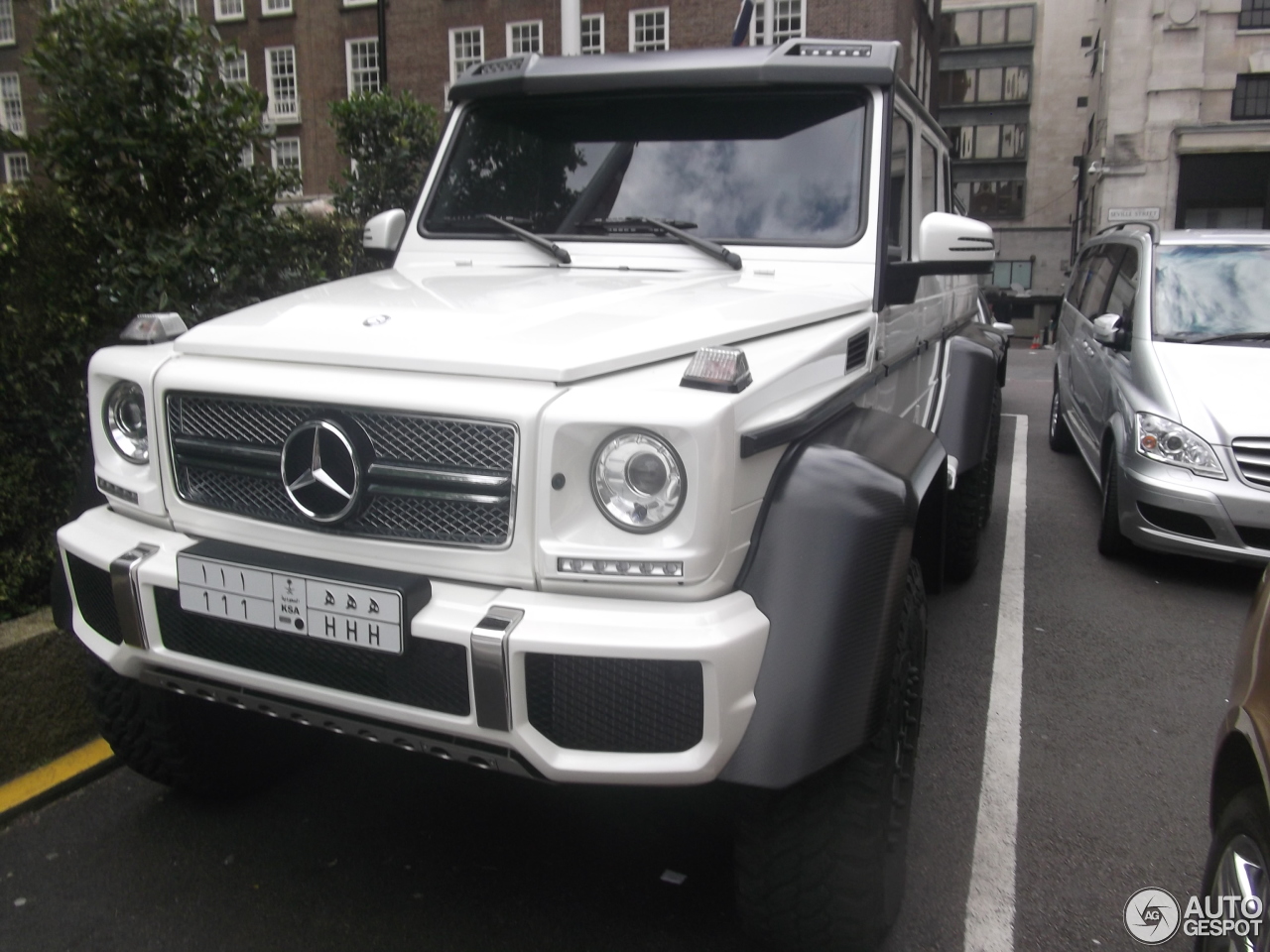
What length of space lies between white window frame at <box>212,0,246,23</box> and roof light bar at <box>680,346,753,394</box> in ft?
126

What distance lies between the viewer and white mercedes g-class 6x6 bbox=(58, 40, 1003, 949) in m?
2.02

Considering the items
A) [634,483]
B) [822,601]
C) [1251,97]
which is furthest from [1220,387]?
[1251,97]

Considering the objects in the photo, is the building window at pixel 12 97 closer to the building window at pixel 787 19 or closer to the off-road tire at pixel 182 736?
the building window at pixel 787 19

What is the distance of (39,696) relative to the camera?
11.1 feet

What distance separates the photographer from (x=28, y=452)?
3.89 meters

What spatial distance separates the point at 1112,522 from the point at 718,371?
15.0 ft

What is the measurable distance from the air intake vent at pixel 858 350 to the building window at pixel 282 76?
119ft

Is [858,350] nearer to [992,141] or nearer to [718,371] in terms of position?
[718,371]

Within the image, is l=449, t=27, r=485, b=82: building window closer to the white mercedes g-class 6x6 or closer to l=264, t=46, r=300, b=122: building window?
l=264, t=46, r=300, b=122: building window

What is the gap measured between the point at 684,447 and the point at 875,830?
934mm

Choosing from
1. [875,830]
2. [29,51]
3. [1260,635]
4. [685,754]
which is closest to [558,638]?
[685,754]

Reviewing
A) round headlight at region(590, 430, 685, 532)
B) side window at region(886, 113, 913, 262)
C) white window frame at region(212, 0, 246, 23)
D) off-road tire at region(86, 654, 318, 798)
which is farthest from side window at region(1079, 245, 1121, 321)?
white window frame at region(212, 0, 246, 23)

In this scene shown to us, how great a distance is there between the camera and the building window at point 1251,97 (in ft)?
102

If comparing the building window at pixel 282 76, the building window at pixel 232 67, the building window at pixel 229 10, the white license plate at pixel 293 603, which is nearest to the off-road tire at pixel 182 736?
the white license plate at pixel 293 603
